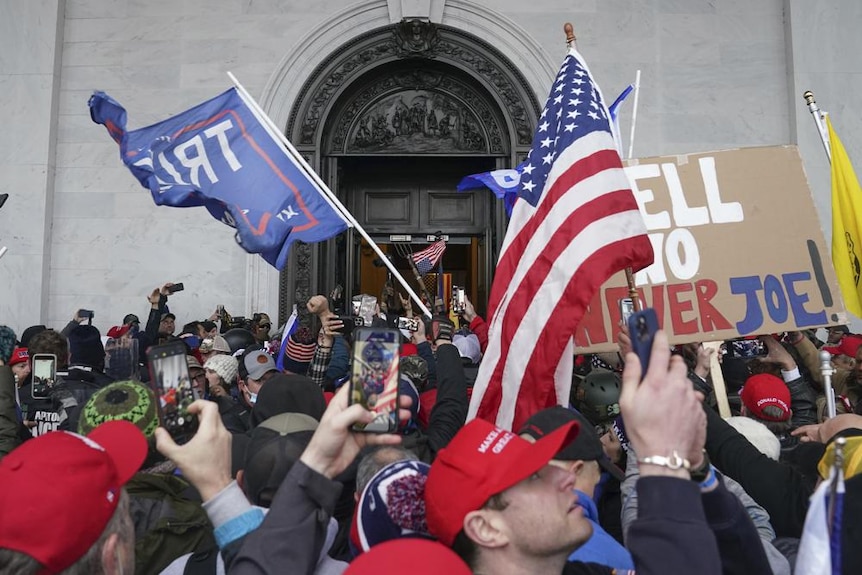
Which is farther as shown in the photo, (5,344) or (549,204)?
(5,344)

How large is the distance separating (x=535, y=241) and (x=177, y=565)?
249cm

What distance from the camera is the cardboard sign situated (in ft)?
14.9

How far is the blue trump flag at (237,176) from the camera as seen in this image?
513 cm

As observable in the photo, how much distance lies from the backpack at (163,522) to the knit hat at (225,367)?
101 inches

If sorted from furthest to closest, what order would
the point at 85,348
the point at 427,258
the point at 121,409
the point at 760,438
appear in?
1. the point at 427,258
2. the point at 85,348
3. the point at 760,438
4. the point at 121,409

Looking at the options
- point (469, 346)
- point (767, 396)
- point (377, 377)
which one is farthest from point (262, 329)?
point (377, 377)

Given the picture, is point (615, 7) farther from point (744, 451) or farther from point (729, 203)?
point (744, 451)

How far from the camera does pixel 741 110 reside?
38.1 feet

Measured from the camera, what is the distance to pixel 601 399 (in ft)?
13.4

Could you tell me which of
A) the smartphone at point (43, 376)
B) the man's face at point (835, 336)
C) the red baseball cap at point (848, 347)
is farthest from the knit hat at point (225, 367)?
the man's face at point (835, 336)

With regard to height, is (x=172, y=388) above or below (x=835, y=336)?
below

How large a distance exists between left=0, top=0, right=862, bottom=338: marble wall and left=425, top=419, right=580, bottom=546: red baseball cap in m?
9.83

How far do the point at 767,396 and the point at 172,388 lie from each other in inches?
125

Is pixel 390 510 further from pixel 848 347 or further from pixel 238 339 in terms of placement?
pixel 238 339
